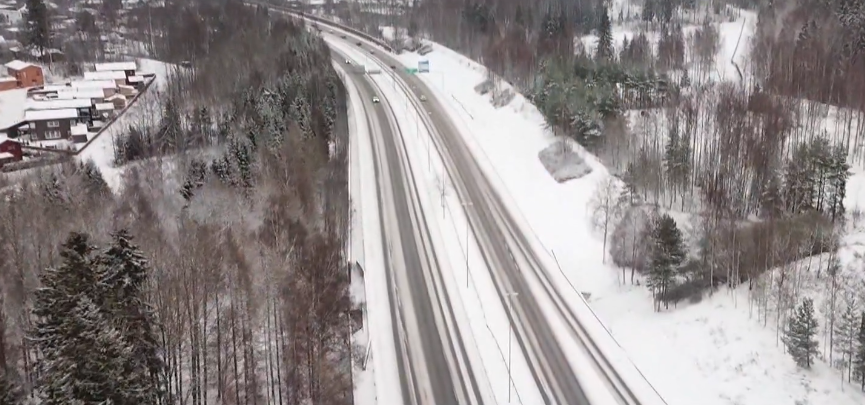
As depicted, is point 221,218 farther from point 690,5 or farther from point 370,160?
point 690,5

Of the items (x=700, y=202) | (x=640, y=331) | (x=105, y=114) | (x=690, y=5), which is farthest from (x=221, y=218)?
(x=690, y=5)

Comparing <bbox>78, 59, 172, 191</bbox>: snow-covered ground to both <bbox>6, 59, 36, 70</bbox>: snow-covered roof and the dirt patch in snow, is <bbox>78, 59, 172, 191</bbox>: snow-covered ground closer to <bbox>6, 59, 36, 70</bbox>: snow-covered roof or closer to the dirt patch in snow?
<bbox>6, 59, 36, 70</bbox>: snow-covered roof

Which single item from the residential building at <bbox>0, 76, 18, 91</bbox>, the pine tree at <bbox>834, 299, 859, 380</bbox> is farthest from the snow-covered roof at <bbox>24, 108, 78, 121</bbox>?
the pine tree at <bbox>834, 299, 859, 380</bbox>

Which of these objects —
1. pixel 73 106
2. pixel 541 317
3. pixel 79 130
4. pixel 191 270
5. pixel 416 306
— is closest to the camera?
pixel 191 270

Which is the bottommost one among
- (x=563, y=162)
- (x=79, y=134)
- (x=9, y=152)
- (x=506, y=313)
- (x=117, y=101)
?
(x=506, y=313)

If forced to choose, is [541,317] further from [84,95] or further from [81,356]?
[84,95]

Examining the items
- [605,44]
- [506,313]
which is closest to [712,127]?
[506,313]
